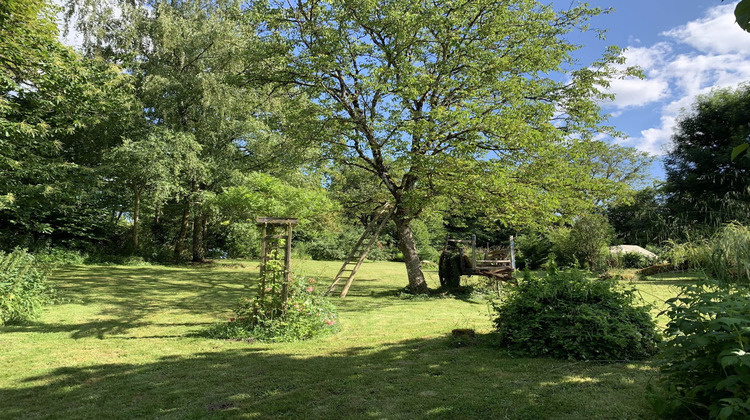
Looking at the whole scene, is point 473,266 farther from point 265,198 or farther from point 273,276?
point 265,198

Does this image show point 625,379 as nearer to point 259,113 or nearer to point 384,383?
point 384,383

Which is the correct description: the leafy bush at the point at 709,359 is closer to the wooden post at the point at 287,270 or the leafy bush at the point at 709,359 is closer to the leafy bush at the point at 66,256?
the wooden post at the point at 287,270

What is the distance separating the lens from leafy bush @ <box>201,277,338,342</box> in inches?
220

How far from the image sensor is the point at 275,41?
387 inches

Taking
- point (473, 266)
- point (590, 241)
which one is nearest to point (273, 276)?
point (473, 266)

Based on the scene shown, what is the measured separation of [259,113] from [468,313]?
13549 mm

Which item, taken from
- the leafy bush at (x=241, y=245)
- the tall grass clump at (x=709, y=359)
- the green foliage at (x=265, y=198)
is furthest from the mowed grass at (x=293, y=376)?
the leafy bush at (x=241, y=245)

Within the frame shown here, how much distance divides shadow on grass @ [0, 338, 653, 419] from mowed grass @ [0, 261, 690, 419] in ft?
0.03

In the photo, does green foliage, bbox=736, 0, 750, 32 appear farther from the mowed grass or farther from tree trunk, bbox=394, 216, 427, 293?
tree trunk, bbox=394, 216, 427, 293

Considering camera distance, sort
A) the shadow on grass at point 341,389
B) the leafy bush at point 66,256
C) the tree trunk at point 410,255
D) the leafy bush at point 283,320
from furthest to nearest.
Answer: the leafy bush at point 66,256 → the tree trunk at point 410,255 → the leafy bush at point 283,320 → the shadow on grass at point 341,389

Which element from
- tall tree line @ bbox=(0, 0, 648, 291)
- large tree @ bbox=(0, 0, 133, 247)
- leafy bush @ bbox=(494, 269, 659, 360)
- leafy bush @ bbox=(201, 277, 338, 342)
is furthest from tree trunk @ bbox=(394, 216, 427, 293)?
large tree @ bbox=(0, 0, 133, 247)

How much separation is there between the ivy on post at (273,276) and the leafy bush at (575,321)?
9.55 feet

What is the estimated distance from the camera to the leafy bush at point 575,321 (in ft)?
13.2

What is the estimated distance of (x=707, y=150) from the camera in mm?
20609
